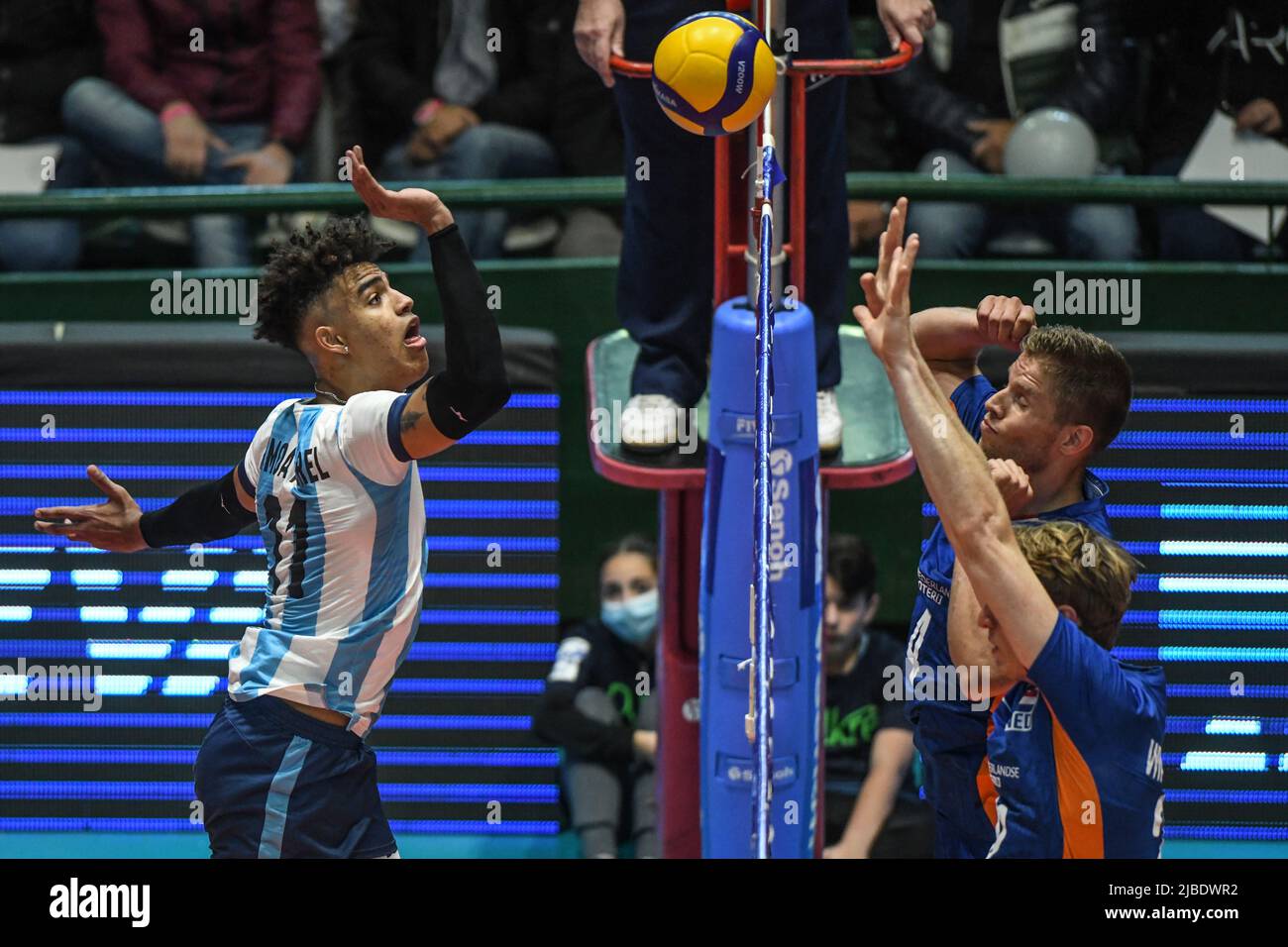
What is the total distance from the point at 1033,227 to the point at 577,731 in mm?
2018

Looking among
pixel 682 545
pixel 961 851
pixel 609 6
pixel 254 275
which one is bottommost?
pixel 961 851

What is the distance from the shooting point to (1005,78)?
626cm

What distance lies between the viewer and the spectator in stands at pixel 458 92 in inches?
238

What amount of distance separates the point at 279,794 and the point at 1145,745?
1623mm

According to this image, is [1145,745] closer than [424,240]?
Yes

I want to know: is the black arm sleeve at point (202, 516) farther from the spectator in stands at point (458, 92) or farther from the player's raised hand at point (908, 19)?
the spectator in stands at point (458, 92)

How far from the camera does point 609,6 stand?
→ 432 centimetres

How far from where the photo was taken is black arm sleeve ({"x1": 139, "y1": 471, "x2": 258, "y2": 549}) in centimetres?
420

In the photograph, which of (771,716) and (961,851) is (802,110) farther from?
(961,851)

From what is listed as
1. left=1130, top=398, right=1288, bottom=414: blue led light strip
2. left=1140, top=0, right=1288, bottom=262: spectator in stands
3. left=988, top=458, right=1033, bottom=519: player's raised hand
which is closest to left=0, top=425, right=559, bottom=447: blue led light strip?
left=1130, top=398, right=1288, bottom=414: blue led light strip

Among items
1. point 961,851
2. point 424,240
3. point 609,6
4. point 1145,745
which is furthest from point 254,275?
point 1145,745

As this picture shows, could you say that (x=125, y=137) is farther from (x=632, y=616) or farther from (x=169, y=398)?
(x=632, y=616)

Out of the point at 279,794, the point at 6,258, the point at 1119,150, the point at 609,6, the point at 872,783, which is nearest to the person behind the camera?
the point at 279,794

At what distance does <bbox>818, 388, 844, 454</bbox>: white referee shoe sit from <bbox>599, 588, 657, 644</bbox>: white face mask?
959 mm
